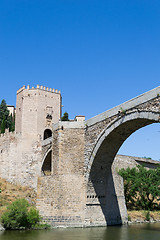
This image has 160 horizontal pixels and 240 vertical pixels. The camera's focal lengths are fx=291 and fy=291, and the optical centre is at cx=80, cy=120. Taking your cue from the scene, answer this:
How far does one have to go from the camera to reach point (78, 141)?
1759 cm

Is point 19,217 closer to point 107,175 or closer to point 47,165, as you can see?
point 107,175

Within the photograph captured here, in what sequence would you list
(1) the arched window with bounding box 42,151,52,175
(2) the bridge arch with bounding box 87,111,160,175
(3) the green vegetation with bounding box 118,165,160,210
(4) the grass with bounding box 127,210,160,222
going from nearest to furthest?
1. (2) the bridge arch with bounding box 87,111,160,175
2. (4) the grass with bounding box 127,210,160,222
3. (3) the green vegetation with bounding box 118,165,160,210
4. (1) the arched window with bounding box 42,151,52,175

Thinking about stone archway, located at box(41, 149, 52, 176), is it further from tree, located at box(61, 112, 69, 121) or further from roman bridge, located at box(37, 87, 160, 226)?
tree, located at box(61, 112, 69, 121)

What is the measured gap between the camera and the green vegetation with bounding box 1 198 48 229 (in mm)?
15562

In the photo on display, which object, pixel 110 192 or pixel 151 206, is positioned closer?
pixel 110 192

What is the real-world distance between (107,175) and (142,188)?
7029mm

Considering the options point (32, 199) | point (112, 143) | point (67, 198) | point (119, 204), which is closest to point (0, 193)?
point (32, 199)

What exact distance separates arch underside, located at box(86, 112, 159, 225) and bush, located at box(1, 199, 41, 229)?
3.11 m

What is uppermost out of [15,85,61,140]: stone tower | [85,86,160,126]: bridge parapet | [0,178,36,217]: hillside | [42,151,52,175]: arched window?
[15,85,61,140]: stone tower

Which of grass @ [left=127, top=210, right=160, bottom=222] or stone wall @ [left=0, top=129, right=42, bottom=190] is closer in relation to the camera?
grass @ [left=127, top=210, right=160, bottom=222]

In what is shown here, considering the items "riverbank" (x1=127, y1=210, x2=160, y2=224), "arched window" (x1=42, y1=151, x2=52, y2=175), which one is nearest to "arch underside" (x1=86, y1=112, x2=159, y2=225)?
"riverbank" (x1=127, y1=210, x2=160, y2=224)

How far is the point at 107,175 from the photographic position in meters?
18.1

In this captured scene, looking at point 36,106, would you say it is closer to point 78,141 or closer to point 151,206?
point 78,141

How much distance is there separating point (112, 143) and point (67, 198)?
4.03 metres
